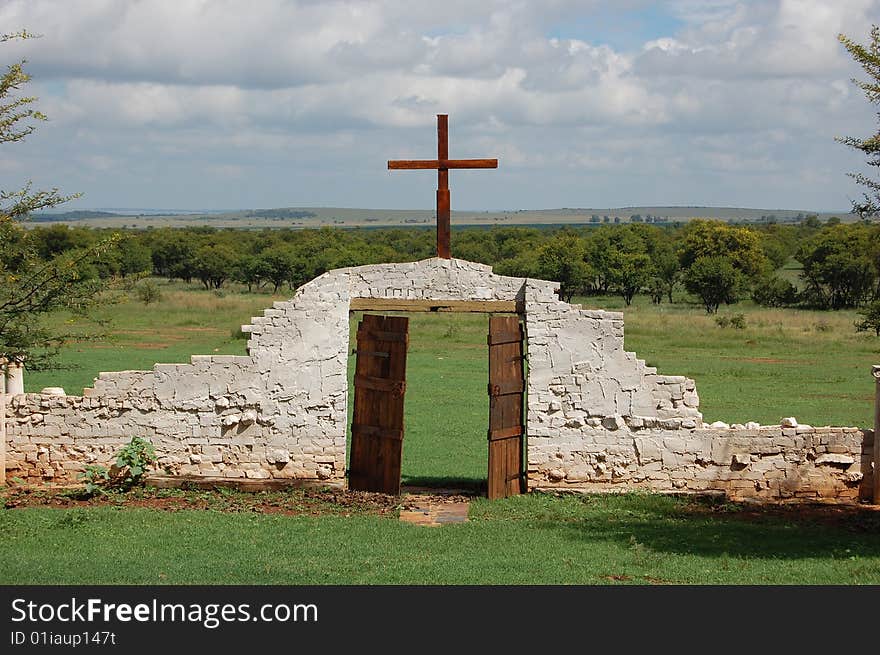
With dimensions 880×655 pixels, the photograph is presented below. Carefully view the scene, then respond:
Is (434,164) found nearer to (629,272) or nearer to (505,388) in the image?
(505,388)

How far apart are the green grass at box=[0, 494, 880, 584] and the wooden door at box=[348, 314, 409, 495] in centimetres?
120

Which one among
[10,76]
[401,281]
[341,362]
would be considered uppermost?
[10,76]

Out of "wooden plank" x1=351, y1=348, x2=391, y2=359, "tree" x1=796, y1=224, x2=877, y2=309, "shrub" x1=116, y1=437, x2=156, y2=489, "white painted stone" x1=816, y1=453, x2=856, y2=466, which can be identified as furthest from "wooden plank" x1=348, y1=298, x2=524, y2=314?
"tree" x1=796, y1=224, x2=877, y2=309

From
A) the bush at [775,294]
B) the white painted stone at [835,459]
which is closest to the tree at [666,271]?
the bush at [775,294]

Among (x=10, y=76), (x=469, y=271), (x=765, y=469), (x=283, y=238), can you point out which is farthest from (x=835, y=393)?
(x=283, y=238)

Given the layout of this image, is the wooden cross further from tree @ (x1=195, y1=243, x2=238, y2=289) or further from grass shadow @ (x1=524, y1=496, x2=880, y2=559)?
tree @ (x1=195, y1=243, x2=238, y2=289)

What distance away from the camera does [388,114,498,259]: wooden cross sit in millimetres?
14492

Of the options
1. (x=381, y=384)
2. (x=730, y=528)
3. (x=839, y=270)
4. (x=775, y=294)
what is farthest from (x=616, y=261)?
(x=730, y=528)

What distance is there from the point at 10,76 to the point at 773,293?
4835cm

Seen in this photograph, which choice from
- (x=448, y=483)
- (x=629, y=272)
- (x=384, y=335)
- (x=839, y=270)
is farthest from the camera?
(x=629, y=272)

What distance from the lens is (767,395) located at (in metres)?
26.8

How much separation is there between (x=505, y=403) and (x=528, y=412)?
401 millimetres

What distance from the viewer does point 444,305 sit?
14438mm
